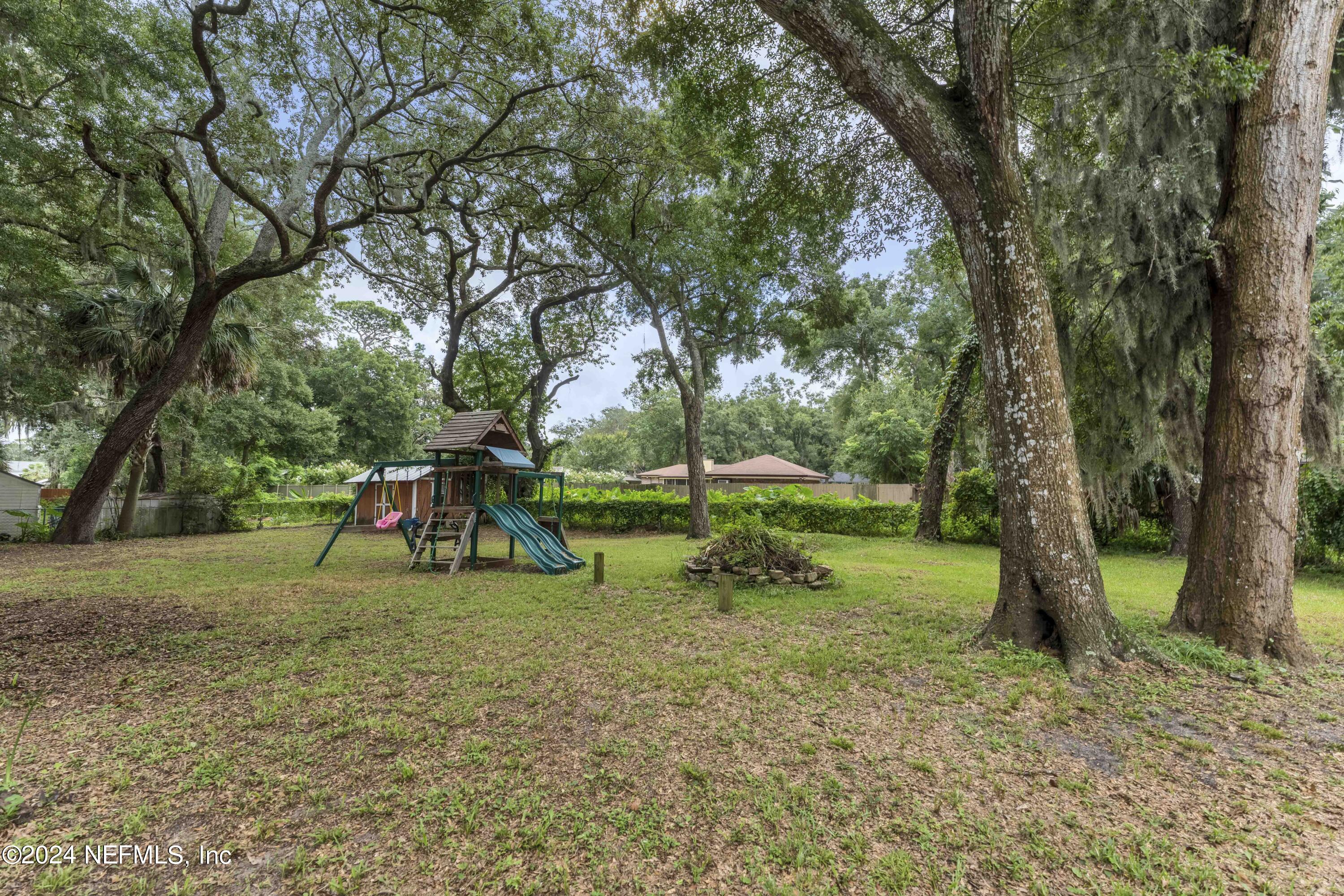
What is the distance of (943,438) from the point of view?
11242 millimetres

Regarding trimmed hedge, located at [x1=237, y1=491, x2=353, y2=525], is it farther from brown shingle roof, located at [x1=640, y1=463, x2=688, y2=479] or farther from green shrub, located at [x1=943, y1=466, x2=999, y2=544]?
green shrub, located at [x1=943, y1=466, x2=999, y2=544]

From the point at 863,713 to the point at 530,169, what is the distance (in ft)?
37.1

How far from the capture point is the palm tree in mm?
9617

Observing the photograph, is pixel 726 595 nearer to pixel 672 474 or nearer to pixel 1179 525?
pixel 1179 525

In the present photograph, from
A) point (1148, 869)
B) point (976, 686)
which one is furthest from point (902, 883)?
point (976, 686)

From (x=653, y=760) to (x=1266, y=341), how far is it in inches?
185

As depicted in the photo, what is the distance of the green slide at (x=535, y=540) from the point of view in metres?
7.94

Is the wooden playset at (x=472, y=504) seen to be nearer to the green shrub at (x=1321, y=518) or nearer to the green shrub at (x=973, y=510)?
the green shrub at (x=973, y=510)

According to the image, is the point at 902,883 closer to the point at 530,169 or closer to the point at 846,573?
the point at 846,573

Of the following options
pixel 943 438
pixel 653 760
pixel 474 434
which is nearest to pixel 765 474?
pixel 943 438

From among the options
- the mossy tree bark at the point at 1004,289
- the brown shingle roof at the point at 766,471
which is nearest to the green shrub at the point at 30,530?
the mossy tree bark at the point at 1004,289

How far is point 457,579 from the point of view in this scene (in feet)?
23.7

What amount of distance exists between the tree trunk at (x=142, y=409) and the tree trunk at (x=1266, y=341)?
13.5 meters

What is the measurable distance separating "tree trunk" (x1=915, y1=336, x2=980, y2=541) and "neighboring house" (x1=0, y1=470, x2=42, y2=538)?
1799 centimetres
